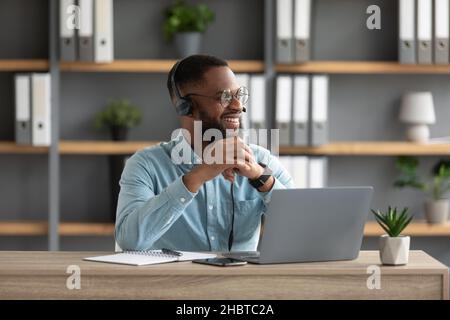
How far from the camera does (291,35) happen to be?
403 centimetres

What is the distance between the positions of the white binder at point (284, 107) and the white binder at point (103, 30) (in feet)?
2.59

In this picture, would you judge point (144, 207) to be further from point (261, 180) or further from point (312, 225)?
point (312, 225)

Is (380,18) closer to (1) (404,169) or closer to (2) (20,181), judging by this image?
(1) (404,169)

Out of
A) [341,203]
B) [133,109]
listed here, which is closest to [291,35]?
[133,109]

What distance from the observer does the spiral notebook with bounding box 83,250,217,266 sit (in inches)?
81.2

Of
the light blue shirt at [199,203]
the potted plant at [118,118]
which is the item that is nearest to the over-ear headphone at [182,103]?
the light blue shirt at [199,203]

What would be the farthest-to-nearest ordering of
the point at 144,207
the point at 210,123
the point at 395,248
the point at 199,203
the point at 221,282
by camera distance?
the point at 199,203 < the point at 210,123 < the point at 144,207 < the point at 395,248 < the point at 221,282

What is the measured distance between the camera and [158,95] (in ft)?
14.3

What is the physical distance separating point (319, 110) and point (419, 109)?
1.73 feet

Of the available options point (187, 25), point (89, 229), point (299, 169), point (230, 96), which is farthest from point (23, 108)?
point (230, 96)

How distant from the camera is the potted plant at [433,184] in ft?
13.9

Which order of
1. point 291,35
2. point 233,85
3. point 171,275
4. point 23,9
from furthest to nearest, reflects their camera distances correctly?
point 23,9, point 291,35, point 233,85, point 171,275

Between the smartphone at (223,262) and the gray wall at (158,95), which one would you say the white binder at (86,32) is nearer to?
the gray wall at (158,95)

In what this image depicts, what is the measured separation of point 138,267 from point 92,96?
2.45 m
